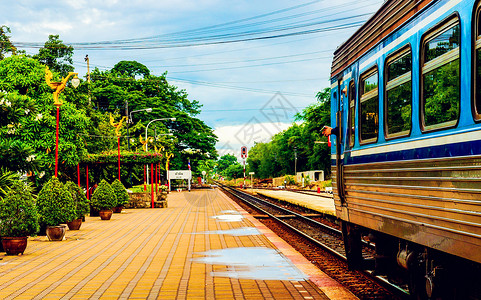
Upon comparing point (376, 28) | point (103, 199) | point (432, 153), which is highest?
point (376, 28)

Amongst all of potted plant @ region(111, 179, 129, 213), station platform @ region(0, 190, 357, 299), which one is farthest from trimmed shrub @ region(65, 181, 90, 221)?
potted plant @ region(111, 179, 129, 213)

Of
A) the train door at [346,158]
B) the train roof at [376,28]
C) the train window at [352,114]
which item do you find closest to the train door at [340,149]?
the train door at [346,158]

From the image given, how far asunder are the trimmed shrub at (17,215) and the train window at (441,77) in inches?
349

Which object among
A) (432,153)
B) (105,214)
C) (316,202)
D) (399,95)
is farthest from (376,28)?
(316,202)

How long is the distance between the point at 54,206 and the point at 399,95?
10.8 m

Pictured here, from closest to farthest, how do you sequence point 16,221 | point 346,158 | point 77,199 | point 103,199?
1. point 346,158
2. point 16,221
3. point 77,199
4. point 103,199

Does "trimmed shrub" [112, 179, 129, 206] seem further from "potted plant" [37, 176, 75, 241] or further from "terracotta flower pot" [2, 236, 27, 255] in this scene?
"terracotta flower pot" [2, 236, 27, 255]

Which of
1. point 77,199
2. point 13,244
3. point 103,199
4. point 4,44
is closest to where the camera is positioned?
point 13,244

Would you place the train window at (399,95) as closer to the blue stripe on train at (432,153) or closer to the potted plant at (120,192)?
the blue stripe on train at (432,153)

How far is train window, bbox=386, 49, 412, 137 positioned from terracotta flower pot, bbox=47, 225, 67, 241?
10.4 metres

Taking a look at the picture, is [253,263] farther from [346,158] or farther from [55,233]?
[55,233]

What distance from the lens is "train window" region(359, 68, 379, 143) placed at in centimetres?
713

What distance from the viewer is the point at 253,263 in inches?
402

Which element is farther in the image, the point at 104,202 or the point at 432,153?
the point at 104,202
